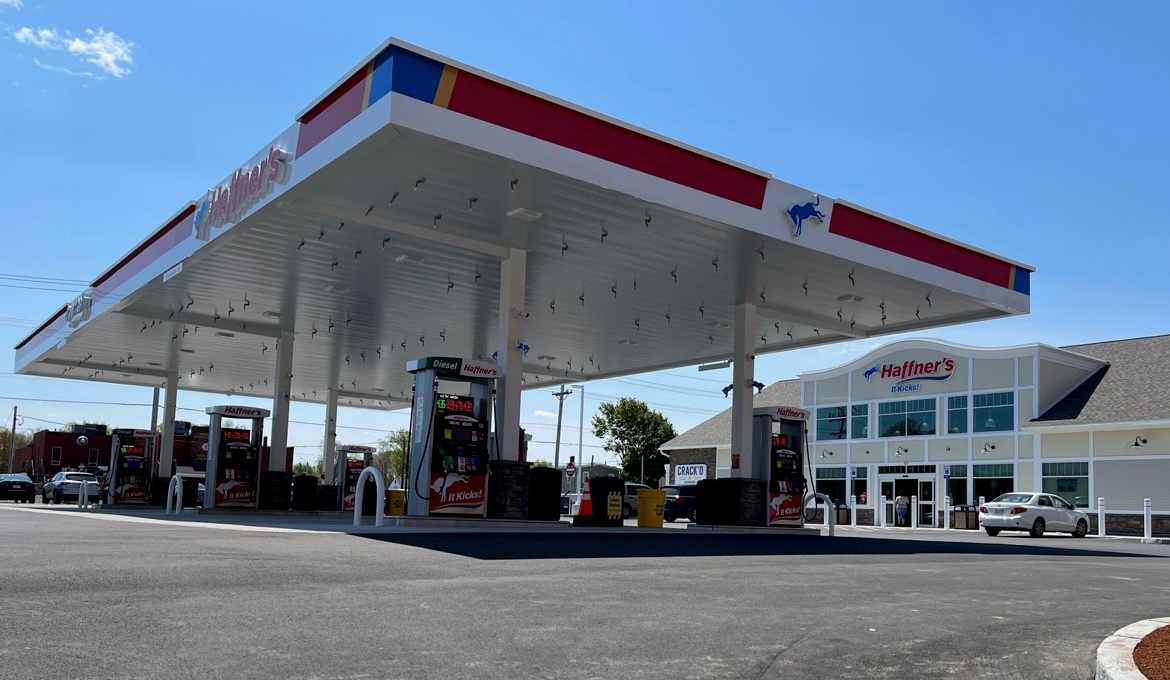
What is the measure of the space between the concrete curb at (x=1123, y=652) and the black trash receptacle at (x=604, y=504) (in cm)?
1325

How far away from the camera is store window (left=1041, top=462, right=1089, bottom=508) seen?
115ft

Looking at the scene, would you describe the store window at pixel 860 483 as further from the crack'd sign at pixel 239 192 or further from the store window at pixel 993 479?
the crack'd sign at pixel 239 192

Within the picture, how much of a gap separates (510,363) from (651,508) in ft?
17.8

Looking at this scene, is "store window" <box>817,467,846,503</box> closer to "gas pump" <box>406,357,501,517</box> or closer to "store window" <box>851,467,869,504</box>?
"store window" <box>851,467,869,504</box>

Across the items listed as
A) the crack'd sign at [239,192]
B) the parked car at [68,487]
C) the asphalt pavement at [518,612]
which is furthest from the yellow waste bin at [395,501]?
the parked car at [68,487]

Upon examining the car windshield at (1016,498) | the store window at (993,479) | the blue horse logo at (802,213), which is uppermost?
the blue horse logo at (802,213)

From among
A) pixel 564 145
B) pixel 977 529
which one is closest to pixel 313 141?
pixel 564 145

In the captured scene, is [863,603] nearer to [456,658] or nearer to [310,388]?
[456,658]

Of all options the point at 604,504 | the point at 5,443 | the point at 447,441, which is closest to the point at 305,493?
the point at 604,504

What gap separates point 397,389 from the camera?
42031 millimetres

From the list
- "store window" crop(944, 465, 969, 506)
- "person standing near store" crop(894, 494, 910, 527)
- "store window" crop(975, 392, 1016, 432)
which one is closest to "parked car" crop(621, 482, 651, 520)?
"person standing near store" crop(894, 494, 910, 527)

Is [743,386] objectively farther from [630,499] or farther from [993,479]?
[993,479]

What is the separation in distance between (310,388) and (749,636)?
125ft

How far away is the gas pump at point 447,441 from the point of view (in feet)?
57.0
